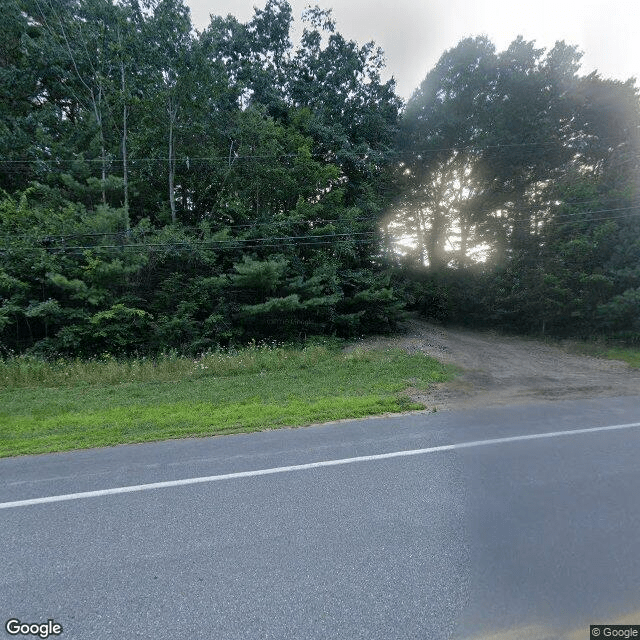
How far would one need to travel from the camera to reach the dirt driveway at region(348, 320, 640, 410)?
6.99 metres

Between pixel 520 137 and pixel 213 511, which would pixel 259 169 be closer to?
pixel 213 511

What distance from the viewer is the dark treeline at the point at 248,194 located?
12.0m

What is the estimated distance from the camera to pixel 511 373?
30.9ft

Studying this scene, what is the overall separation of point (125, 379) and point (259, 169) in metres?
10.4

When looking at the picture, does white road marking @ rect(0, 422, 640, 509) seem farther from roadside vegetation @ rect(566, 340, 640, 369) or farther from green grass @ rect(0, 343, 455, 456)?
roadside vegetation @ rect(566, 340, 640, 369)

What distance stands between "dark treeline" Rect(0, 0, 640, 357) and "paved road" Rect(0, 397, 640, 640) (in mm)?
9297

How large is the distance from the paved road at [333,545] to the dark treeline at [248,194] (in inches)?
366

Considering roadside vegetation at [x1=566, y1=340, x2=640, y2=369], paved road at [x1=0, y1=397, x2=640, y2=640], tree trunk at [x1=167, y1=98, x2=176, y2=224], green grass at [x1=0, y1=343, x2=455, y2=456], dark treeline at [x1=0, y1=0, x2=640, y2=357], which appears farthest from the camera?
tree trunk at [x1=167, y1=98, x2=176, y2=224]

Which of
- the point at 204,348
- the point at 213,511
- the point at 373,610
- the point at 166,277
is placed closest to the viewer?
the point at 373,610

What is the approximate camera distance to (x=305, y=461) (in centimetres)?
395

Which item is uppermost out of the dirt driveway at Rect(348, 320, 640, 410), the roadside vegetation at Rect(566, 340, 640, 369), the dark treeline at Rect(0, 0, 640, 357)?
the dark treeline at Rect(0, 0, 640, 357)

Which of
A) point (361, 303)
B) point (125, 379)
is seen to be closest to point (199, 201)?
point (361, 303)

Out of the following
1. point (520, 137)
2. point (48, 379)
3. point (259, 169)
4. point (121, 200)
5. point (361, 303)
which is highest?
point (520, 137)

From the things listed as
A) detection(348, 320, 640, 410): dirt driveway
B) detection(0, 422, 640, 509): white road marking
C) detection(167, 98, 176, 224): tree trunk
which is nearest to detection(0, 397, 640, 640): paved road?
detection(0, 422, 640, 509): white road marking
